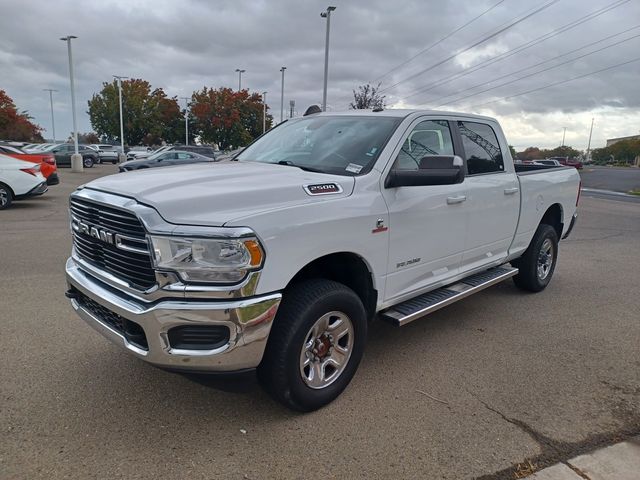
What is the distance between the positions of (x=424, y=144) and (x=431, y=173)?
2.66 feet

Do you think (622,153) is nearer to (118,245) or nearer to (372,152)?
(372,152)

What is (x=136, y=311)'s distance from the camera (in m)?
2.57

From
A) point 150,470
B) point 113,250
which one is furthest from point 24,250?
point 150,470

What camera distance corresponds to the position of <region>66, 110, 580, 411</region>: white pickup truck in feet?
8.24

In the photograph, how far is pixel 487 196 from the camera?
440 cm

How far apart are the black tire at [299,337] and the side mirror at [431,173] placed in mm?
872

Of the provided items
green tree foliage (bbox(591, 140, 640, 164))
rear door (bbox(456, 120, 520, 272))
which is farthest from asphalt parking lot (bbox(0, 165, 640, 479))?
green tree foliage (bbox(591, 140, 640, 164))

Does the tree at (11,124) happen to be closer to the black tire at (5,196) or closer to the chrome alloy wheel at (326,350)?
the black tire at (5,196)

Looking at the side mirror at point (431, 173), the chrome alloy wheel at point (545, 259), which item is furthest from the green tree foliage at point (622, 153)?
the side mirror at point (431, 173)

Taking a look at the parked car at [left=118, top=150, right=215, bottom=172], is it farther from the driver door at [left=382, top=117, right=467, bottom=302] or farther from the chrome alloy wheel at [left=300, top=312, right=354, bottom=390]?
the chrome alloy wheel at [left=300, top=312, right=354, bottom=390]

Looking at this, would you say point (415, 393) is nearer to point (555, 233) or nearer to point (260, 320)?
point (260, 320)

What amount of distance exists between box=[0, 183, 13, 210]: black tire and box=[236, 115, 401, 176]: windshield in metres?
9.79

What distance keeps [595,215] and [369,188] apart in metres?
14.5

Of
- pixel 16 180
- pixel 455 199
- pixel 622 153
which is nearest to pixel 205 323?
pixel 455 199
